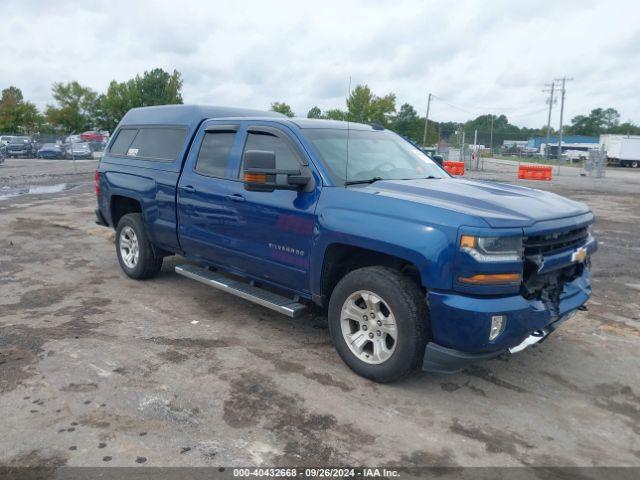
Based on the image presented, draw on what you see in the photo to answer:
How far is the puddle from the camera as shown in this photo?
51.7 feet

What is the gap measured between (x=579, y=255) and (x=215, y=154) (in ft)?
11.0

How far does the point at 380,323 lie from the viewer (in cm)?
394

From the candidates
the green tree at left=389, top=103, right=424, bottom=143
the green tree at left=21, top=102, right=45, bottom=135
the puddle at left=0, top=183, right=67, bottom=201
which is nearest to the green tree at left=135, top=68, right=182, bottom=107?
the green tree at left=21, top=102, right=45, bottom=135

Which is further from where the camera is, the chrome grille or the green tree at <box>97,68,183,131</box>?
the green tree at <box>97,68,183,131</box>

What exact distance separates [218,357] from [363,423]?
1.49m

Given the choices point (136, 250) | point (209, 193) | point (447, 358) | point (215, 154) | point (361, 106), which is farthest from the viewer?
point (361, 106)

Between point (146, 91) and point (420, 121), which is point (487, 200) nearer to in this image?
point (146, 91)

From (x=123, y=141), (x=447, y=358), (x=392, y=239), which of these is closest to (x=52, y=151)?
(x=123, y=141)

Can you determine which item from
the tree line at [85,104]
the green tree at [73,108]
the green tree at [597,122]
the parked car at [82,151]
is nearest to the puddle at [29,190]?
the parked car at [82,151]

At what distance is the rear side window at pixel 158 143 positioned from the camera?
5922 millimetres

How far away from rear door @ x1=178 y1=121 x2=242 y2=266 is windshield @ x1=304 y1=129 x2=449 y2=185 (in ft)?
3.03

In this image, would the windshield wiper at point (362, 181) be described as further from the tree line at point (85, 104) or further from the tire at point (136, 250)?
the tree line at point (85, 104)

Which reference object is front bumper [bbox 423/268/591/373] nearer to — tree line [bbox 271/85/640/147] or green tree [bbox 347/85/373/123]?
tree line [bbox 271/85/640/147]

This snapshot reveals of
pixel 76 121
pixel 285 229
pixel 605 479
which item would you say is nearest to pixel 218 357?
pixel 285 229
